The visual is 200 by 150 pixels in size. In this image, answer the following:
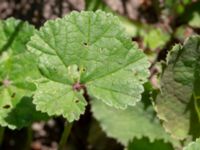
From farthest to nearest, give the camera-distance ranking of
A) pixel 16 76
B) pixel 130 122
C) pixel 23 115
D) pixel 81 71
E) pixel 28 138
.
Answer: pixel 28 138 → pixel 130 122 → pixel 16 76 → pixel 23 115 → pixel 81 71

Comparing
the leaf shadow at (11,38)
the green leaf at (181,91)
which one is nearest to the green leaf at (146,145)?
the green leaf at (181,91)

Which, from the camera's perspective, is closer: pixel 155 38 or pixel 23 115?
pixel 23 115

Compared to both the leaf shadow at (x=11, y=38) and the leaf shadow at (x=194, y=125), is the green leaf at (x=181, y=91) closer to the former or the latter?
the leaf shadow at (x=194, y=125)

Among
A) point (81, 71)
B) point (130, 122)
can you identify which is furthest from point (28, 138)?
point (81, 71)

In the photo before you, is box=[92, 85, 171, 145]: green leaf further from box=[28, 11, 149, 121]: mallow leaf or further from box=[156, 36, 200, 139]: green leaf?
box=[28, 11, 149, 121]: mallow leaf

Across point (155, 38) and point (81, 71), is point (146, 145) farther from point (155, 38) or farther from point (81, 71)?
point (155, 38)

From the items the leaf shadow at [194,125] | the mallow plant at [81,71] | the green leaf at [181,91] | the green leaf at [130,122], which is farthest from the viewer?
the green leaf at [130,122]
